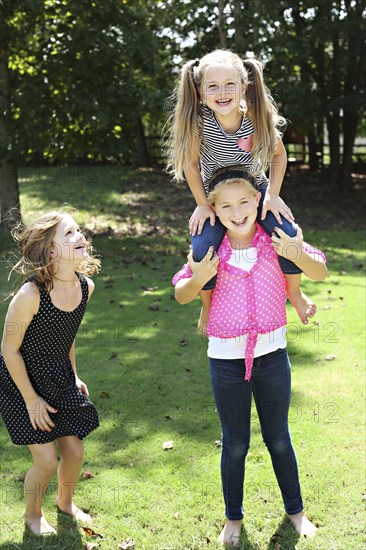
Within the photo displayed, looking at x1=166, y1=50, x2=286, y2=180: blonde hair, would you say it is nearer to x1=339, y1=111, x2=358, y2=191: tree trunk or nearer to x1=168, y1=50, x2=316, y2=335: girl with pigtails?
x1=168, y1=50, x2=316, y2=335: girl with pigtails

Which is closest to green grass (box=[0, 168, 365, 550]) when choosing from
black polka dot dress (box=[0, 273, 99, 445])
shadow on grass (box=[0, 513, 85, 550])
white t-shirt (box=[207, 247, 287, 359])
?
shadow on grass (box=[0, 513, 85, 550])

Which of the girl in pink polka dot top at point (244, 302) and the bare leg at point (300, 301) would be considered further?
the bare leg at point (300, 301)

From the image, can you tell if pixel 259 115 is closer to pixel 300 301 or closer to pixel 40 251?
pixel 300 301

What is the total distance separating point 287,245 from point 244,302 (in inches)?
12.6

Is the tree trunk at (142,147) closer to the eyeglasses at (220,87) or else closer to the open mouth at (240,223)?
the eyeglasses at (220,87)

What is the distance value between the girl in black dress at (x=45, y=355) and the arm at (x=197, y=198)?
1.79ft

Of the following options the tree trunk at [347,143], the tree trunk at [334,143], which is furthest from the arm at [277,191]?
the tree trunk at [347,143]

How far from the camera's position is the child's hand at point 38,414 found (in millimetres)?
3115

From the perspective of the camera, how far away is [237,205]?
2.92 m

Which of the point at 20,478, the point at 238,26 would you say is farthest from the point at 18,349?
the point at 238,26

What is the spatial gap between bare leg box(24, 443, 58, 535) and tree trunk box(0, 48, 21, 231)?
7661 mm

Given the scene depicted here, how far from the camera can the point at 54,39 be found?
10.6 meters

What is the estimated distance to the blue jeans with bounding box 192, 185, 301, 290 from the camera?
9.68 feet

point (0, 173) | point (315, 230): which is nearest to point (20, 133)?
point (0, 173)
